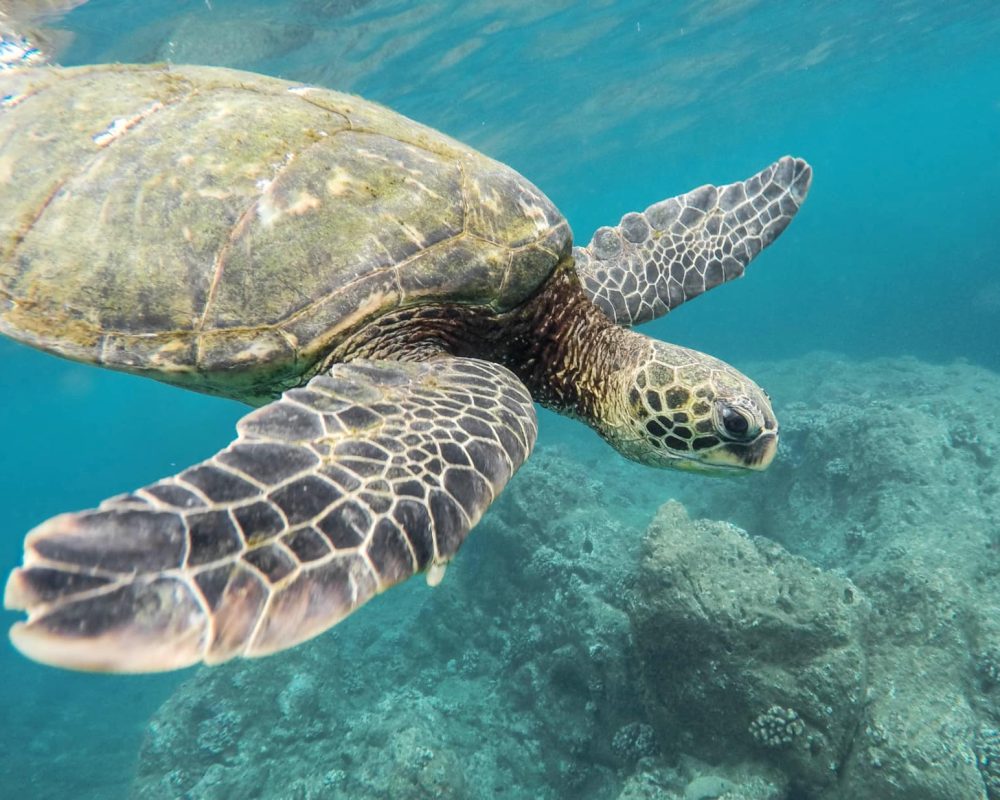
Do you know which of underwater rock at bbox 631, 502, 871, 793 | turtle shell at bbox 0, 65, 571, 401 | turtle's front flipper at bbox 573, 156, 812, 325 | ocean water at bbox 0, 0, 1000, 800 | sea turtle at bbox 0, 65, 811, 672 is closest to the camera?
sea turtle at bbox 0, 65, 811, 672

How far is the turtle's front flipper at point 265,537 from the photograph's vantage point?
4.28ft

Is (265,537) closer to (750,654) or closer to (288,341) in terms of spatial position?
(288,341)

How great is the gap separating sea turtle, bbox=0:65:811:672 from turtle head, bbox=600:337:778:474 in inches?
0.6

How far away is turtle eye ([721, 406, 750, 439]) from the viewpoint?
2.97 metres

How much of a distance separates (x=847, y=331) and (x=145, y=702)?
35756 millimetres

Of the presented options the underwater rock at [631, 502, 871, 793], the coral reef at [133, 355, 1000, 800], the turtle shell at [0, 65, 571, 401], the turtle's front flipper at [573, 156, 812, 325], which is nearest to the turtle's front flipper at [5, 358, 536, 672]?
the turtle shell at [0, 65, 571, 401]

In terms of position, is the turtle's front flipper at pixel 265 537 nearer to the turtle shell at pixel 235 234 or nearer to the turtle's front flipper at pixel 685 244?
the turtle shell at pixel 235 234

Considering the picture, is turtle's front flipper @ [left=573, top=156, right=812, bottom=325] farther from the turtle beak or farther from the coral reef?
the coral reef

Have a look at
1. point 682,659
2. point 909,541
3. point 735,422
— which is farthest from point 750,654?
point 909,541

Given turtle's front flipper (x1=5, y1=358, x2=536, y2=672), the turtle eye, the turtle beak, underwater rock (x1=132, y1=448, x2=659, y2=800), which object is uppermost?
turtle's front flipper (x1=5, y1=358, x2=536, y2=672)

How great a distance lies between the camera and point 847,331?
102ft

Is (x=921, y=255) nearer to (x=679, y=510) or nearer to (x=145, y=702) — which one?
(x=679, y=510)

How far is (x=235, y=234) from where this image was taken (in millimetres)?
2809

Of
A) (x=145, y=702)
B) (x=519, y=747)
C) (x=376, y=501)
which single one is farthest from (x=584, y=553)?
(x=145, y=702)
